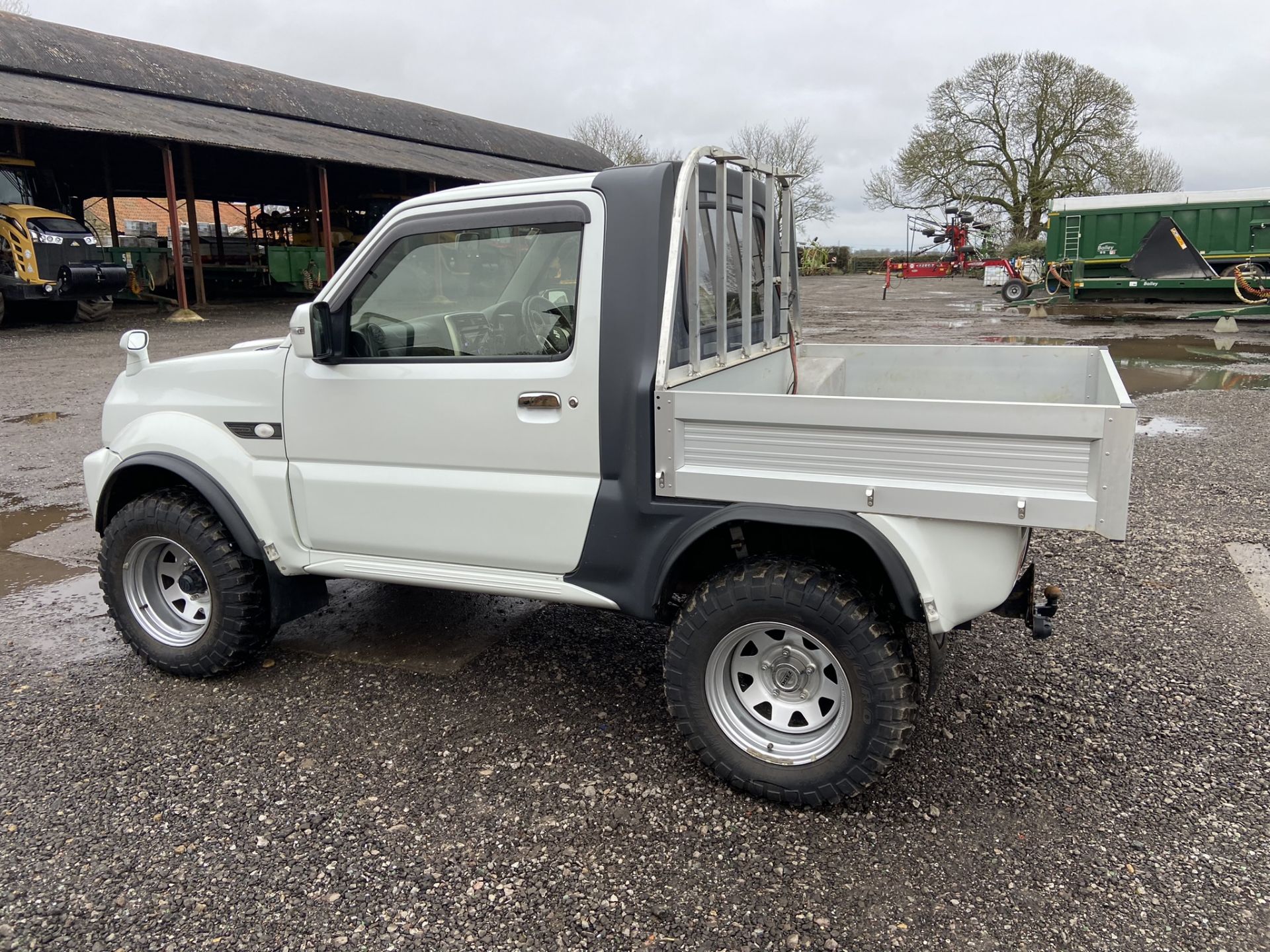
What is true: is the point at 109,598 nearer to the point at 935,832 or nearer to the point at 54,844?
the point at 54,844

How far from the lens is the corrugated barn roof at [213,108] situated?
19969 millimetres

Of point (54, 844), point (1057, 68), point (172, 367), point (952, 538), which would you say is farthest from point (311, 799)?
point (1057, 68)

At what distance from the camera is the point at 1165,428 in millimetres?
8984

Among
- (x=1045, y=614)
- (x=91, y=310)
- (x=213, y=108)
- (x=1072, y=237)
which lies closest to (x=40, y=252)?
(x=91, y=310)

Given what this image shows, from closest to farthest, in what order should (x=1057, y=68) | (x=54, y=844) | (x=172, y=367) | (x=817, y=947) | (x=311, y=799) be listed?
(x=817, y=947)
(x=54, y=844)
(x=311, y=799)
(x=172, y=367)
(x=1057, y=68)

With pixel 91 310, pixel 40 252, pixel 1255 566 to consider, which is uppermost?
pixel 40 252

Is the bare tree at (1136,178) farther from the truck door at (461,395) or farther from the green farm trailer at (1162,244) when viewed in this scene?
the truck door at (461,395)

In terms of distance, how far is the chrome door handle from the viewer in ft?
10.5

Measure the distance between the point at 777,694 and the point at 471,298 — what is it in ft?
6.01

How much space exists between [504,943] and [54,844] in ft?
5.07

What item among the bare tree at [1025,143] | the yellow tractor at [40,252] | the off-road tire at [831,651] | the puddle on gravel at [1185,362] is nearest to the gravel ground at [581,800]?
the off-road tire at [831,651]

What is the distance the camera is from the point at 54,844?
2.90m

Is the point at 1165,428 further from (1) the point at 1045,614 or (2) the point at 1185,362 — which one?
(1) the point at 1045,614

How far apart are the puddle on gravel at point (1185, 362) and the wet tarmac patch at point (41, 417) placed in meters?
11.3
